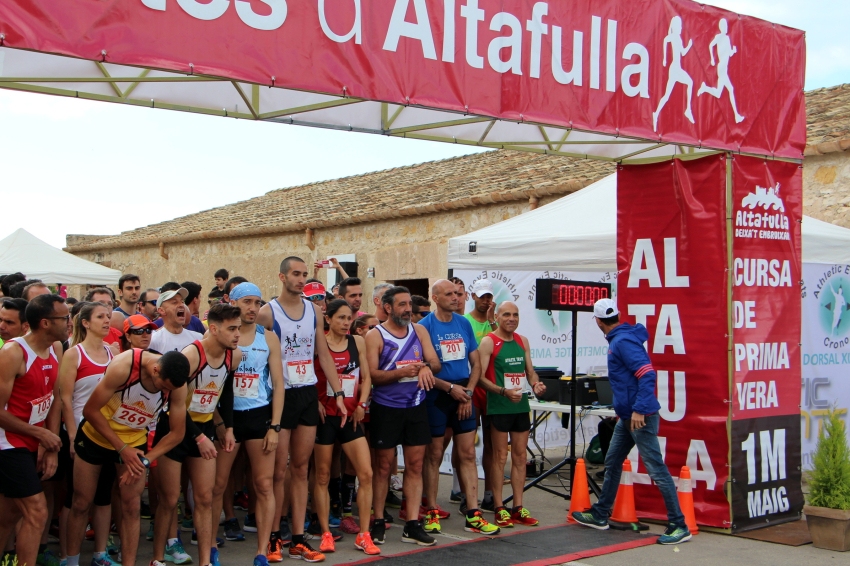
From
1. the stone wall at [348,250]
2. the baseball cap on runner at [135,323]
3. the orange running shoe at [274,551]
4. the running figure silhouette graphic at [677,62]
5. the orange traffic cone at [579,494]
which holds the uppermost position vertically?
the running figure silhouette graphic at [677,62]

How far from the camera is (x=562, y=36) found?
268 inches

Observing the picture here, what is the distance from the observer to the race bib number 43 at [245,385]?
6.12 m

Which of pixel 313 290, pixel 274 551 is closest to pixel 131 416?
pixel 274 551

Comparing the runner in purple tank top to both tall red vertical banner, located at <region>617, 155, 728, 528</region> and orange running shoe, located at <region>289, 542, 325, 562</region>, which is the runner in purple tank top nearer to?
orange running shoe, located at <region>289, 542, 325, 562</region>

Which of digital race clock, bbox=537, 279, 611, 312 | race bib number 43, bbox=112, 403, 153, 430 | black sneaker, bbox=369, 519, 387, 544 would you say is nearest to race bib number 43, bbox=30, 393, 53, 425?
race bib number 43, bbox=112, 403, 153, 430

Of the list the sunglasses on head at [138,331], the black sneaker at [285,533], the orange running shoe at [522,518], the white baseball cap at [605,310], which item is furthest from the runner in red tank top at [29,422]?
the white baseball cap at [605,310]

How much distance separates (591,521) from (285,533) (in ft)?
8.03

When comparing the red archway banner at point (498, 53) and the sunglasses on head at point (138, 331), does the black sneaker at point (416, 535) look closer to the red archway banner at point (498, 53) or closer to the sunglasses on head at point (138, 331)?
the sunglasses on head at point (138, 331)

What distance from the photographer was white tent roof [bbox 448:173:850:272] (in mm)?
9203

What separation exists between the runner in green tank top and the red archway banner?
2.02 m

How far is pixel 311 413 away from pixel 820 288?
6241 mm

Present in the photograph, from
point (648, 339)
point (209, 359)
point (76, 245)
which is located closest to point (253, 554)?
point (209, 359)

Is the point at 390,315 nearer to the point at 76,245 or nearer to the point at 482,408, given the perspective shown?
the point at 482,408

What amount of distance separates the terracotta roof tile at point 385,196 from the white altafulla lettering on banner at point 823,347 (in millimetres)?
4713
